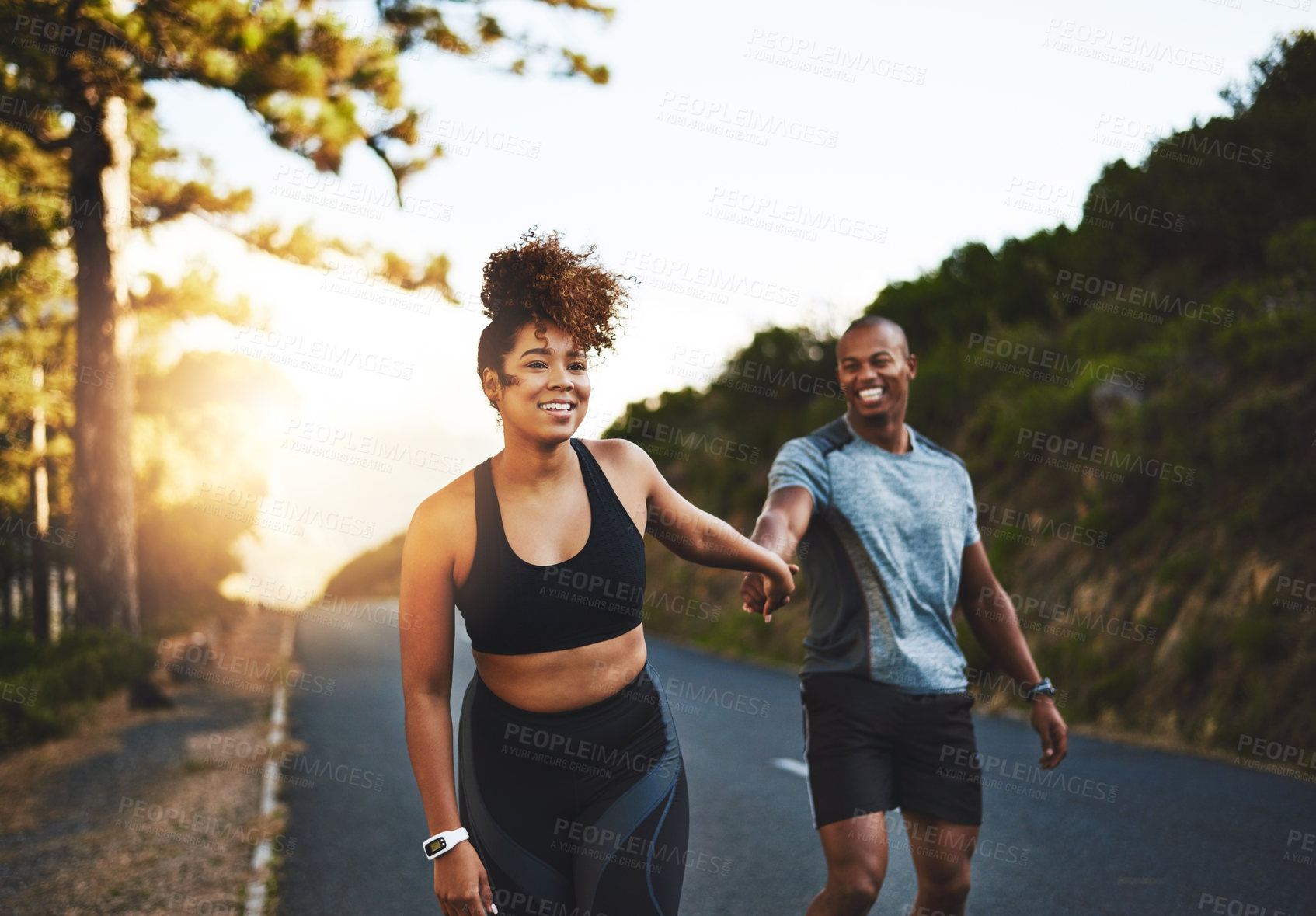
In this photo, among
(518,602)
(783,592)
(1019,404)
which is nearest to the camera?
(518,602)

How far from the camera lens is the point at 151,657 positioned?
14.2 meters

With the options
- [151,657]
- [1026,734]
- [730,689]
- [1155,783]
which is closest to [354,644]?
[151,657]

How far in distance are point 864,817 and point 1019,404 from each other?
48.1ft

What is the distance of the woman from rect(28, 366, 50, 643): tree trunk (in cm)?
2006

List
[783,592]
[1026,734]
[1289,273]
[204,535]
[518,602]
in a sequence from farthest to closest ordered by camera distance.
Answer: [204,535] < [1289,273] < [1026,734] < [783,592] < [518,602]

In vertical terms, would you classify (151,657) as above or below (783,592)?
below

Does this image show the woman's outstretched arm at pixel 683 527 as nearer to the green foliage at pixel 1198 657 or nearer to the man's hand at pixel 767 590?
the man's hand at pixel 767 590

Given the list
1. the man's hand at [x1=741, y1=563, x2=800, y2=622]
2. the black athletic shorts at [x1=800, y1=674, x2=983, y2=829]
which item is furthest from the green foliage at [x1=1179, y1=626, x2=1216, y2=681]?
the man's hand at [x1=741, y1=563, x2=800, y2=622]

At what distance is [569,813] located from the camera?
268cm

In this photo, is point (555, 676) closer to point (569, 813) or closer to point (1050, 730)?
point (569, 813)

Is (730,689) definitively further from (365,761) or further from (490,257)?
(490,257)

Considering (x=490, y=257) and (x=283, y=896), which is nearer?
(x=490, y=257)

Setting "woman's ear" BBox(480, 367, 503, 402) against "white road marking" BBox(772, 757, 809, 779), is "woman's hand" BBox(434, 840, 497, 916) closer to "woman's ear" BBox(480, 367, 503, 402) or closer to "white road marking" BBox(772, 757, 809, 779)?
"woman's ear" BBox(480, 367, 503, 402)

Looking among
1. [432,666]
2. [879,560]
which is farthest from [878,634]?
[432,666]
